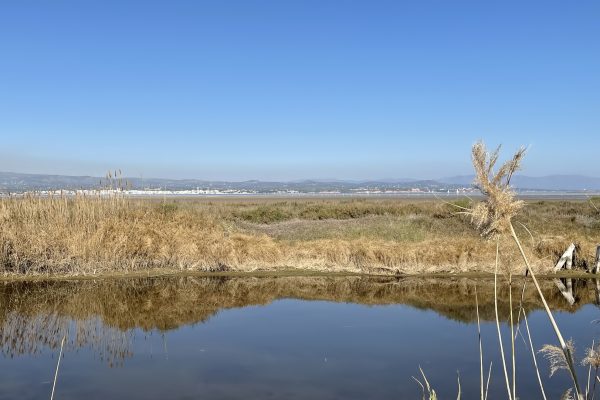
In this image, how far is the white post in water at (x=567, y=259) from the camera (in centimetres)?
1385

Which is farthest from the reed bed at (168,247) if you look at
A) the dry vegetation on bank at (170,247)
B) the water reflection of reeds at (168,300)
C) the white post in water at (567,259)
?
the water reflection of reeds at (168,300)

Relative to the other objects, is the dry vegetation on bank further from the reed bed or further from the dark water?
the dark water

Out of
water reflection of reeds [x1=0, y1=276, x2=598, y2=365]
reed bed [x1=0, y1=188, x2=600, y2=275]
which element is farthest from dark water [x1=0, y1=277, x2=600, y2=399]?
reed bed [x1=0, y1=188, x2=600, y2=275]

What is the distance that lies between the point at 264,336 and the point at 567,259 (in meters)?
8.73

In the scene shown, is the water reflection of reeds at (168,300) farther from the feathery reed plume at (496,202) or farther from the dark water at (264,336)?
the feathery reed plume at (496,202)

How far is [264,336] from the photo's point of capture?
8.63 m

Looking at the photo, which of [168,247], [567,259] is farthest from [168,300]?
[567,259]

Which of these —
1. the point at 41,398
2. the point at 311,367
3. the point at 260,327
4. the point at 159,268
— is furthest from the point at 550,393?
the point at 159,268

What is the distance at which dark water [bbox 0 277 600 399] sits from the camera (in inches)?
252

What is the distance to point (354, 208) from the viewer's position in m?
34.8

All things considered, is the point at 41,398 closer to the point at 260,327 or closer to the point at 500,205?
the point at 260,327

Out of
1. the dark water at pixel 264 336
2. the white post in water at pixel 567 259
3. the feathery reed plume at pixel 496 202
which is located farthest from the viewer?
the white post in water at pixel 567 259

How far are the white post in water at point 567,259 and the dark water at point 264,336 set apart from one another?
3.96 feet

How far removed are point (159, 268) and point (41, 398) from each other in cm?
773
